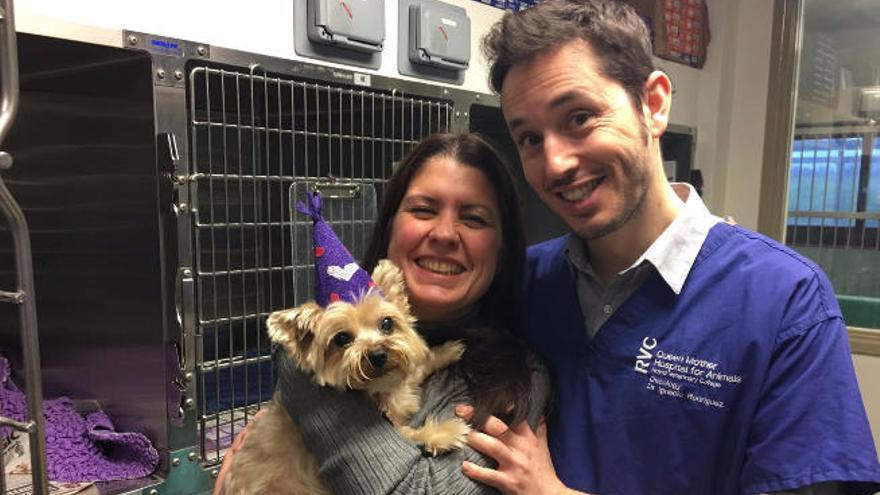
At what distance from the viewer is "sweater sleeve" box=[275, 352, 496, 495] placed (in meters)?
0.95

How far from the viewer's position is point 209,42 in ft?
4.33

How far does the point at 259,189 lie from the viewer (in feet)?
5.24

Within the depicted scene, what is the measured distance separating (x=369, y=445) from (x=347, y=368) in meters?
0.13

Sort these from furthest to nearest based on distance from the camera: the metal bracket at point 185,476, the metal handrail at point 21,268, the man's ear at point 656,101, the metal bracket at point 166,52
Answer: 1. the metal bracket at point 185,476
2. the metal bracket at point 166,52
3. the man's ear at point 656,101
4. the metal handrail at point 21,268

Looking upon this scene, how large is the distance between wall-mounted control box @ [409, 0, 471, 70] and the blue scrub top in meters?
0.89

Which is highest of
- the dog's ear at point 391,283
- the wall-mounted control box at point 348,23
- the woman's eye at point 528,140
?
the wall-mounted control box at point 348,23

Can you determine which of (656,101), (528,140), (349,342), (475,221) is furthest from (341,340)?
(656,101)

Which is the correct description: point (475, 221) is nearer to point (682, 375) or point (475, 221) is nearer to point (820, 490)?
point (682, 375)

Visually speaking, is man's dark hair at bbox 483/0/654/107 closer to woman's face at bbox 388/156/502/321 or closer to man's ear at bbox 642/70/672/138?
man's ear at bbox 642/70/672/138

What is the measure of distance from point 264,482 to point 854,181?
2.95 metres

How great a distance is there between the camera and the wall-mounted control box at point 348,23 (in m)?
1.45

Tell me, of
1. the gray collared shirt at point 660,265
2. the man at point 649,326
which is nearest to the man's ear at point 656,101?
the man at point 649,326

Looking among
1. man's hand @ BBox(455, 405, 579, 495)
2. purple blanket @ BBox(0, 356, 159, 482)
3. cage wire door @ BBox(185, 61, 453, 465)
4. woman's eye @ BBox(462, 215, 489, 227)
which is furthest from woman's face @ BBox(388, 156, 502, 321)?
purple blanket @ BBox(0, 356, 159, 482)

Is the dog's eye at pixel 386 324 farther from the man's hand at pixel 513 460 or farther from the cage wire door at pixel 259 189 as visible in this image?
the cage wire door at pixel 259 189
